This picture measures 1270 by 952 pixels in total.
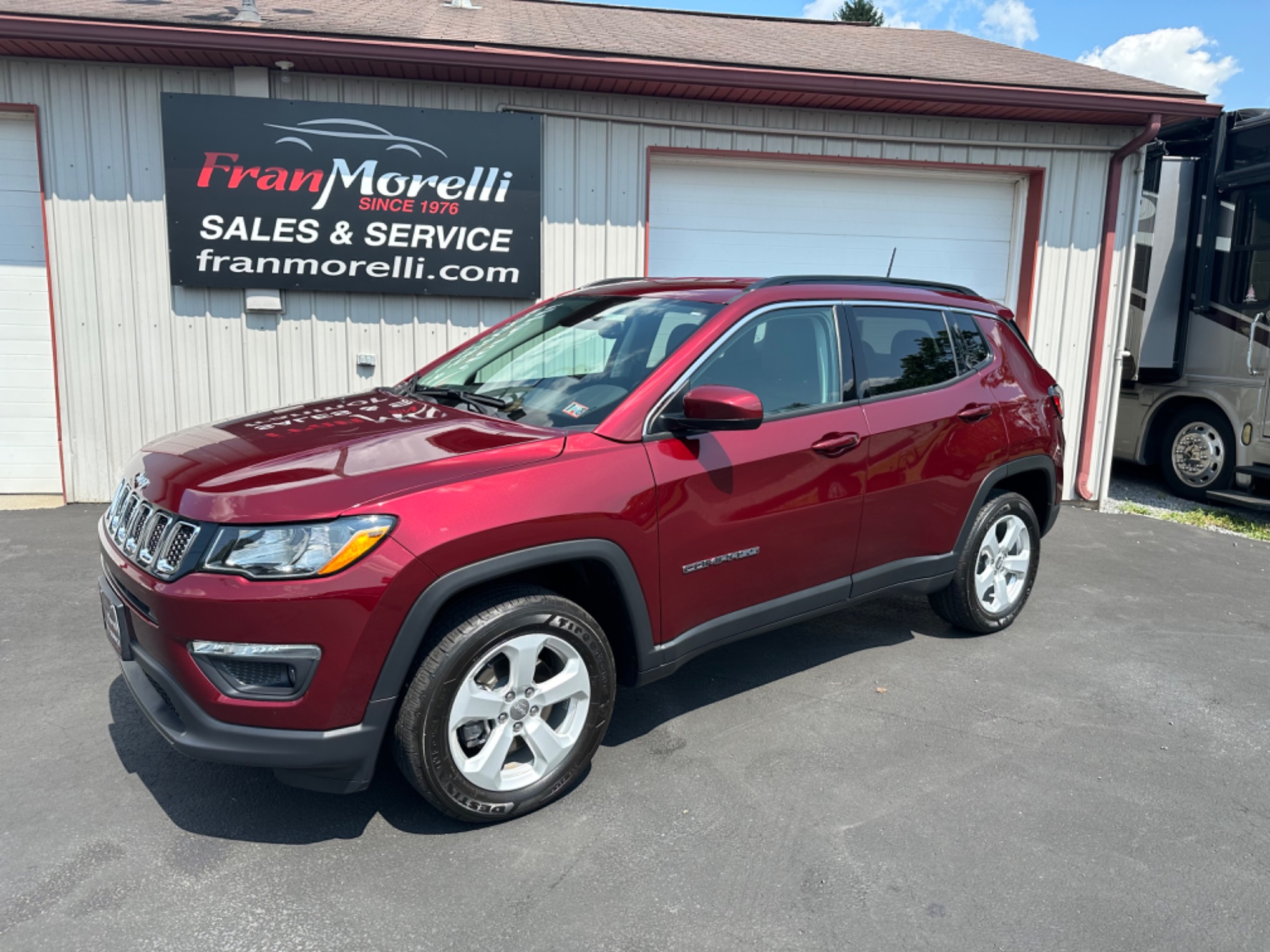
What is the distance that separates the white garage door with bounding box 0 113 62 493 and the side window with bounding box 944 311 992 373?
662 cm

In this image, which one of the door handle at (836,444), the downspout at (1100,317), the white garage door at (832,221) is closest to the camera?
the door handle at (836,444)

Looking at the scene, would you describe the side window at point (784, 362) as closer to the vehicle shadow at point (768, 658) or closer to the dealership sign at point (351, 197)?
the vehicle shadow at point (768, 658)

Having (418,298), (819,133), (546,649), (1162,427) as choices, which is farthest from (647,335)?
(1162,427)

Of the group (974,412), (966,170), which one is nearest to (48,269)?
(974,412)

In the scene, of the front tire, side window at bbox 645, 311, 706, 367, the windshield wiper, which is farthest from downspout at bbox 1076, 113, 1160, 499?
the front tire

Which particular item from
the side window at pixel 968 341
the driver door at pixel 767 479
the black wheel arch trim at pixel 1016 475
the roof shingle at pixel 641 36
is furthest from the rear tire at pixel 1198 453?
the driver door at pixel 767 479

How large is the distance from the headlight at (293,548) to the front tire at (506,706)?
1.28ft

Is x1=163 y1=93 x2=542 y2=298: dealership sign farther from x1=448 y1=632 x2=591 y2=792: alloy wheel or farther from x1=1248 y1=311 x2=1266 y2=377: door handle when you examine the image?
x1=1248 y1=311 x2=1266 y2=377: door handle

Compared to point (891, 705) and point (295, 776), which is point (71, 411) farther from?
→ point (891, 705)

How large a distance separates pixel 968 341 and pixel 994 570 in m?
1.20

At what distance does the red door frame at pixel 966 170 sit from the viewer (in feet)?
24.9

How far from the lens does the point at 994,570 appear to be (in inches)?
187

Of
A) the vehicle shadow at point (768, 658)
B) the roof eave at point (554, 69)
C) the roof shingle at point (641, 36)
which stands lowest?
the vehicle shadow at point (768, 658)

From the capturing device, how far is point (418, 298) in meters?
7.36
